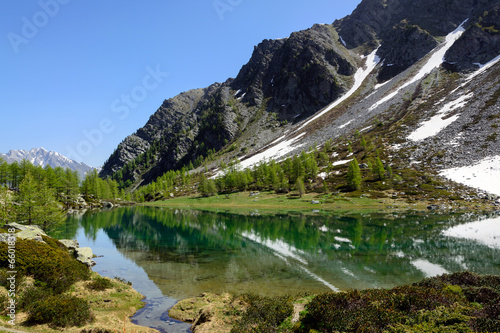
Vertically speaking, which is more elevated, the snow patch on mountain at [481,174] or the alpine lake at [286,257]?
Result: the alpine lake at [286,257]

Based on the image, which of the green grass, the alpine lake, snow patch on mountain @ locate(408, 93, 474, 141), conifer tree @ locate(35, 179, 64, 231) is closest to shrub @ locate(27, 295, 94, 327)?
the alpine lake

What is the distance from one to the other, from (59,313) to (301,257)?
25.2m

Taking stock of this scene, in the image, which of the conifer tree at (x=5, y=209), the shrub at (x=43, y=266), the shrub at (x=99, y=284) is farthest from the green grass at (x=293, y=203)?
the shrub at (x=43, y=266)

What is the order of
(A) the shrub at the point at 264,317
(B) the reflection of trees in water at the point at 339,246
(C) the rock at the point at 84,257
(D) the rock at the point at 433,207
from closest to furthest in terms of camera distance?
(A) the shrub at the point at 264,317 → (C) the rock at the point at 84,257 → (B) the reflection of trees in water at the point at 339,246 → (D) the rock at the point at 433,207

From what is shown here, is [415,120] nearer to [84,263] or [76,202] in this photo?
[84,263]

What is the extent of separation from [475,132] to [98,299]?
14284 centimetres

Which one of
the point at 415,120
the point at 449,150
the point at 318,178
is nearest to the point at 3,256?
the point at 318,178

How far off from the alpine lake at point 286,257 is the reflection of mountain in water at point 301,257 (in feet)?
0.31

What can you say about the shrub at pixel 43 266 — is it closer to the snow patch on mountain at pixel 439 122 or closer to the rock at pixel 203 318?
the rock at pixel 203 318

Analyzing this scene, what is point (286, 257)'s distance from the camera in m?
32.8

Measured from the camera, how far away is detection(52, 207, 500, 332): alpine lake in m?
22.4

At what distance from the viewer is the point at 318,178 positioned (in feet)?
405

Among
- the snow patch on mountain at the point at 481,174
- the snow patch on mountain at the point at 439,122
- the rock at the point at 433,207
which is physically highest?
the snow patch on mountain at the point at 439,122

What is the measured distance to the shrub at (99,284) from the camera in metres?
20.2
